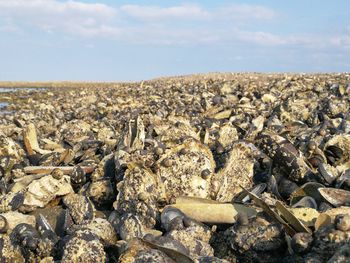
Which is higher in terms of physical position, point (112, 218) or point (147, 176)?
point (147, 176)

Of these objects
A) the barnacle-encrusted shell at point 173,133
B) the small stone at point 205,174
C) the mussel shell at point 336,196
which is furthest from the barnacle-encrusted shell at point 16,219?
the mussel shell at point 336,196

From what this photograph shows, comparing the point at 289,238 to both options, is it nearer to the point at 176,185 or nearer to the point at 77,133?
the point at 176,185

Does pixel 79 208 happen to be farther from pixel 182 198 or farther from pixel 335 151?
pixel 335 151

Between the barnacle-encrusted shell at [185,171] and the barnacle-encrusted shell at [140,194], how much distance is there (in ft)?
0.49

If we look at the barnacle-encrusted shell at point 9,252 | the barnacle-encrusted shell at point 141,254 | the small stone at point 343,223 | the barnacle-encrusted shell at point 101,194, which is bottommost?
the barnacle-encrusted shell at point 9,252

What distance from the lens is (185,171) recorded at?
5.33 m

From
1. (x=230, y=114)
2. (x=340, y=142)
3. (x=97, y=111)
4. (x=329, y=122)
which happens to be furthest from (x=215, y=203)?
(x=97, y=111)

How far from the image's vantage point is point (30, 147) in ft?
26.0

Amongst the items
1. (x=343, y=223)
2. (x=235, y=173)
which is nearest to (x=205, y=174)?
(x=235, y=173)

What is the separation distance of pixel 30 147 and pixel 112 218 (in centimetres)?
368

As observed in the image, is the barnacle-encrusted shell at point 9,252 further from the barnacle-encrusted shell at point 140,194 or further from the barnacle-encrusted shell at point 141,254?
the barnacle-encrusted shell at point 141,254

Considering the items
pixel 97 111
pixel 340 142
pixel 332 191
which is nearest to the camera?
pixel 332 191

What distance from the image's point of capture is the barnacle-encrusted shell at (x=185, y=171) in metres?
5.25

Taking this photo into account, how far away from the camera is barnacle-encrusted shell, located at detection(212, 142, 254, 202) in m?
5.21
